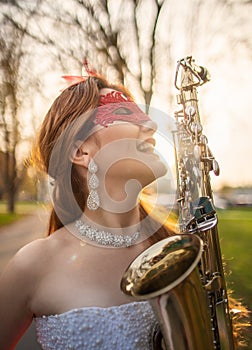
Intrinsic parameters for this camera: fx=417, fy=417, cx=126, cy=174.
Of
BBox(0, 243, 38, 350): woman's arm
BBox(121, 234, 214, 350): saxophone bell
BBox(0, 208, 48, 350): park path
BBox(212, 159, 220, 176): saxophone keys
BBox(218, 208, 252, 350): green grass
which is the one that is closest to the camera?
BBox(121, 234, 214, 350): saxophone bell

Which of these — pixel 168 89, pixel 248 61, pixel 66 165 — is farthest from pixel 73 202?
pixel 248 61

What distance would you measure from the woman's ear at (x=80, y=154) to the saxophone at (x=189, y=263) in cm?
30

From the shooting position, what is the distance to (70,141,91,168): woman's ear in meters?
1.14

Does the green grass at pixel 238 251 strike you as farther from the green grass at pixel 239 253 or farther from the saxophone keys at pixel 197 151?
the saxophone keys at pixel 197 151

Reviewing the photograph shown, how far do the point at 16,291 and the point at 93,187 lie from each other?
1.08ft

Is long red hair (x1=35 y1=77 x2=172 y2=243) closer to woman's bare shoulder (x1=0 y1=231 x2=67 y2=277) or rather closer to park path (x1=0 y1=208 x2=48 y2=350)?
woman's bare shoulder (x1=0 y1=231 x2=67 y2=277)

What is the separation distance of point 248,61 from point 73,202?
53.2 inches

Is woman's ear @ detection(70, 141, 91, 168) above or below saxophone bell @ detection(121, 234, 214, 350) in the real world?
above

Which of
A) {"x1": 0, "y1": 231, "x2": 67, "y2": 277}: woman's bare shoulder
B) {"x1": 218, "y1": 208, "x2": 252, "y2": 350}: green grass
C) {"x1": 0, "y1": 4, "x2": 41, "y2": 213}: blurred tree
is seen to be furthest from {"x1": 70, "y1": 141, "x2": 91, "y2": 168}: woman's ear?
{"x1": 0, "y1": 4, "x2": 41, "y2": 213}: blurred tree

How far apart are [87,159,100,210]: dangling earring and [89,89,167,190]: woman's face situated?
0.02 metres

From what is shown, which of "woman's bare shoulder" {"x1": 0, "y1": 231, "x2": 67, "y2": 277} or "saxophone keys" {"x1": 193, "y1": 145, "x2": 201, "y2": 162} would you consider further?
"saxophone keys" {"x1": 193, "y1": 145, "x2": 201, "y2": 162}

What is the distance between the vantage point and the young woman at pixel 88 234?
104 centimetres

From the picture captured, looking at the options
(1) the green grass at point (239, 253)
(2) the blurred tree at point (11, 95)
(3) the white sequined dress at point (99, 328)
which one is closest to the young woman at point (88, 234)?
(3) the white sequined dress at point (99, 328)

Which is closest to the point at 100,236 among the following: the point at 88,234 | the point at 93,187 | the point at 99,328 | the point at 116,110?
the point at 88,234
